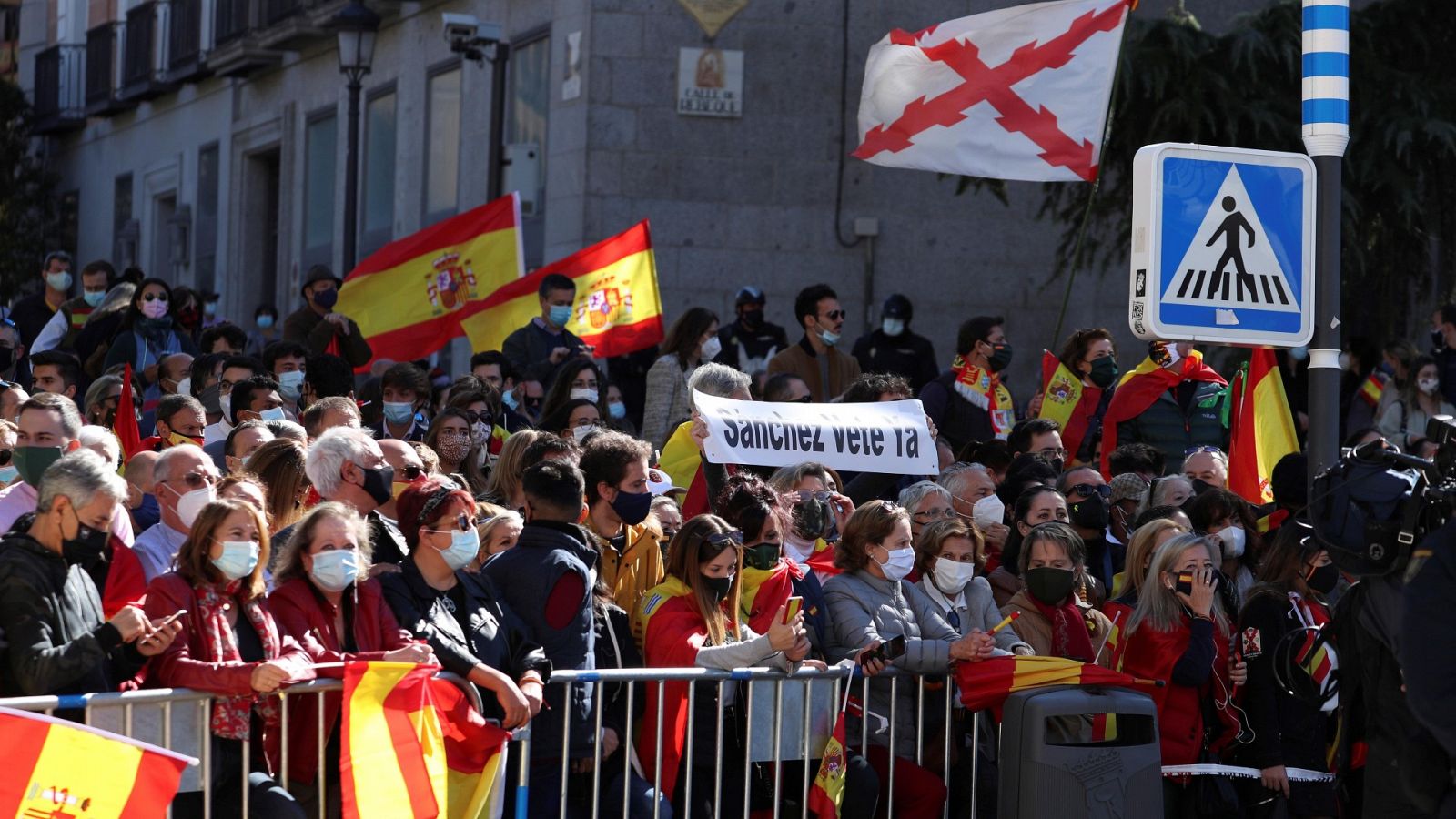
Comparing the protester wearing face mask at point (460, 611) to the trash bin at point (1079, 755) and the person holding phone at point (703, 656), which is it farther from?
the trash bin at point (1079, 755)

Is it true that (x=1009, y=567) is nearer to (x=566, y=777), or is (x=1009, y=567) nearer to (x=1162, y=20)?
(x=566, y=777)

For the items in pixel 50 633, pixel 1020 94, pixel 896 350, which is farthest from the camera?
pixel 896 350

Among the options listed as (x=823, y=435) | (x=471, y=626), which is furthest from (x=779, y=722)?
(x=823, y=435)

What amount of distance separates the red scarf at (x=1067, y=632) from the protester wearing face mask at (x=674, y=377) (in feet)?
12.3

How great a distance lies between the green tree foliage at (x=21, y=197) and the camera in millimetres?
32750

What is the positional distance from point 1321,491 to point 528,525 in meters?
2.55

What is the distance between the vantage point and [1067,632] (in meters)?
8.47

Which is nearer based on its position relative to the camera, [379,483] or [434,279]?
[379,483]

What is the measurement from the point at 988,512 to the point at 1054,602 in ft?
4.18

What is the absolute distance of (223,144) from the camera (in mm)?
27781

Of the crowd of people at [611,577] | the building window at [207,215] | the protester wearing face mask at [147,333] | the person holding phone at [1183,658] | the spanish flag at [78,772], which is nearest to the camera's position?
the spanish flag at [78,772]

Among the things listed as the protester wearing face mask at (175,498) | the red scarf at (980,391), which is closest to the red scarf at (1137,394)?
the red scarf at (980,391)

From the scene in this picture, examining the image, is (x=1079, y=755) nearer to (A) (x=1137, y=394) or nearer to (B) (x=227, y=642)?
(B) (x=227, y=642)

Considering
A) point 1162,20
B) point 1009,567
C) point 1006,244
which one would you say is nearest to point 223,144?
point 1006,244
